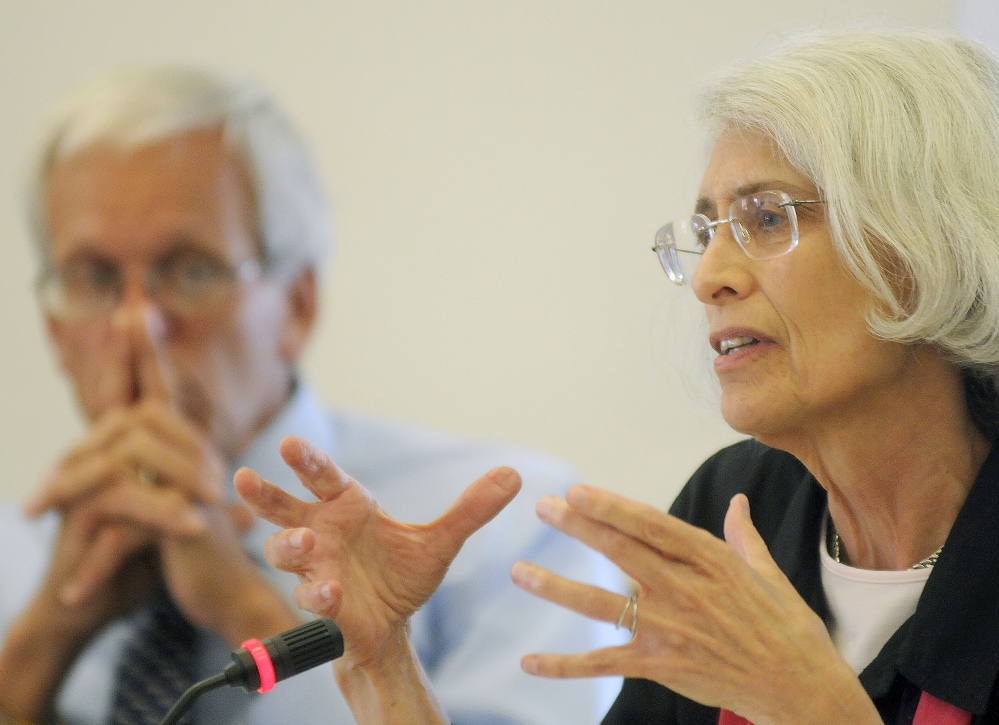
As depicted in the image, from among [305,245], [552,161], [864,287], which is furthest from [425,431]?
[864,287]

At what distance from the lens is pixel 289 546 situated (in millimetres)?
1056

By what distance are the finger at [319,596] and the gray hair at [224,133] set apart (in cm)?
118

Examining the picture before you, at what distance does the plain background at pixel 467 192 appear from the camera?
2109 mm

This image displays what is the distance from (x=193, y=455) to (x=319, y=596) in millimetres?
987

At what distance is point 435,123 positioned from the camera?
2174mm

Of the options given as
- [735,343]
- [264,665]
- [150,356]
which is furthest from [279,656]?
[150,356]

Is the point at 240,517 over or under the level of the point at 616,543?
under

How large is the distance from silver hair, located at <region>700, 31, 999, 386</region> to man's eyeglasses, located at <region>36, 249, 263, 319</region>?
1.28 m

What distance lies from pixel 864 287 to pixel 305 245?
1339 mm

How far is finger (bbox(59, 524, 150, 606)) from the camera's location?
74.8 inches

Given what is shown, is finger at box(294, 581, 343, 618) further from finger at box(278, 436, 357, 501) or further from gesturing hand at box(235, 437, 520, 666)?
finger at box(278, 436, 357, 501)

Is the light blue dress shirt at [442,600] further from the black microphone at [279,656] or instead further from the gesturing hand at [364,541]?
the black microphone at [279,656]

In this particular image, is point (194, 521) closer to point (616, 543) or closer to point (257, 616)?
point (257, 616)

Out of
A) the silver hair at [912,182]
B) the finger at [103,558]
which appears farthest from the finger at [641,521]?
the finger at [103,558]
